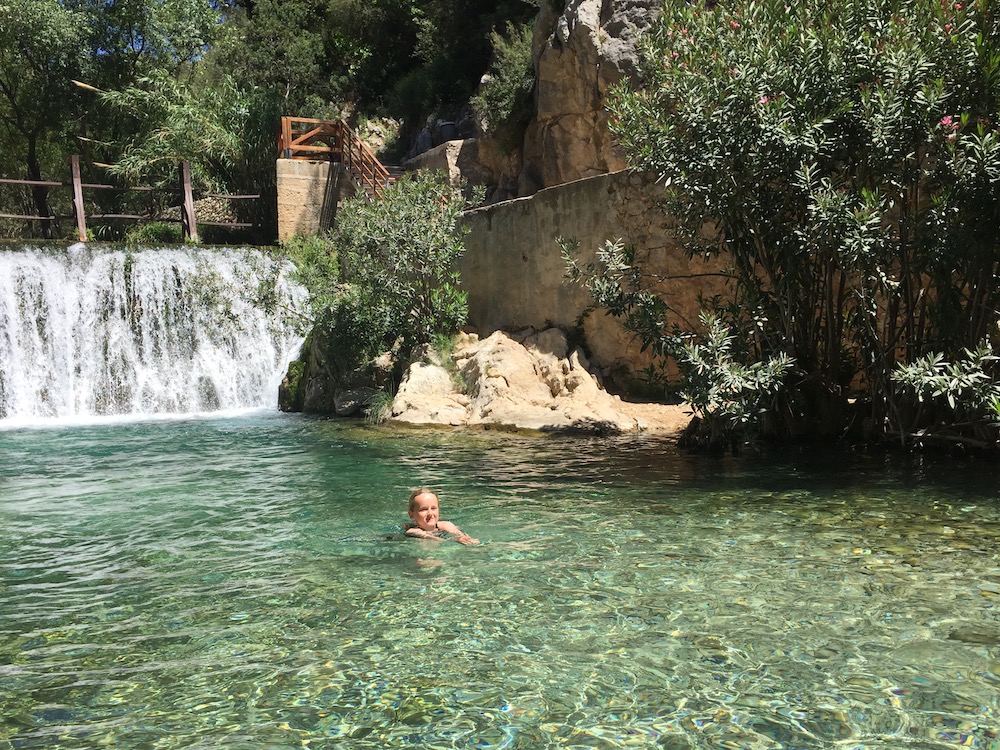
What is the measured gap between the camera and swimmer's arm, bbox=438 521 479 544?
6957 millimetres

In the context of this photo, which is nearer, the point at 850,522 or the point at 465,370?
the point at 850,522

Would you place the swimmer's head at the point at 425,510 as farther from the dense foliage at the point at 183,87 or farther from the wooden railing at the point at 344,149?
the dense foliage at the point at 183,87

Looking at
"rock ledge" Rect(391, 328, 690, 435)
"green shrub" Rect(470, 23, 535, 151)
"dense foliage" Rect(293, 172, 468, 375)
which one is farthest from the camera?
"green shrub" Rect(470, 23, 535, 151)

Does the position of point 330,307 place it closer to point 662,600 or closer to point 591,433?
point 591,433

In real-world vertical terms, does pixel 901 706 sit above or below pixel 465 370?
below

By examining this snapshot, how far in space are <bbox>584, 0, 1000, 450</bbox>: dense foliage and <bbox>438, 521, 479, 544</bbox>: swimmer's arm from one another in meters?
4.18

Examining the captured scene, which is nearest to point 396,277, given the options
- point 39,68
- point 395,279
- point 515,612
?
point 395,279

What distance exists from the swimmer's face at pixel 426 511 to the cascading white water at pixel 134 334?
12.2 m

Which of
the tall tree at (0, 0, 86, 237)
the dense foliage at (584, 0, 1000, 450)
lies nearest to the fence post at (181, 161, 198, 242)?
the tall tree at (0, 0, 86, 237)

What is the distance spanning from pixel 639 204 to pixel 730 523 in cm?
765

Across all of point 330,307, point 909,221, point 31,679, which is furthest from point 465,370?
point 31,679

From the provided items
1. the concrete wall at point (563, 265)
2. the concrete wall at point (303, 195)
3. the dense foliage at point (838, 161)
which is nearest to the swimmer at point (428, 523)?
the dense foliage at point (838, 161)

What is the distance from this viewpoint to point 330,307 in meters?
16.6

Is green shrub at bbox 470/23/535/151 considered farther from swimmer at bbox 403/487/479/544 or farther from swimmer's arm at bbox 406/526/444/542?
swimmer's arm at bbox 406/526/444/542
